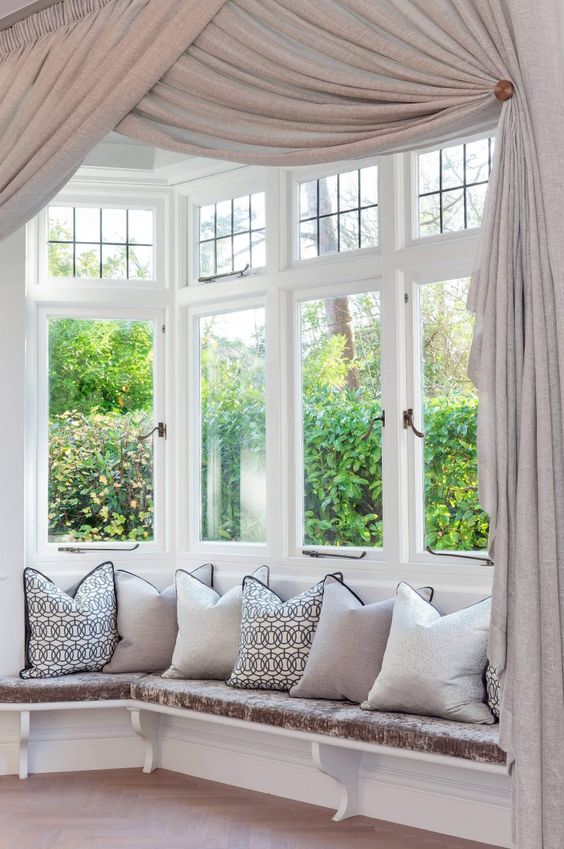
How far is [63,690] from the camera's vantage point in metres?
4.27

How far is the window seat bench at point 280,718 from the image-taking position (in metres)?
3.41

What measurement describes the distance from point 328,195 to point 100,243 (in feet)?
4.22

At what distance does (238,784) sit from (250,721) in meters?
0.59

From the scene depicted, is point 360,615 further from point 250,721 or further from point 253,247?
point 253,247

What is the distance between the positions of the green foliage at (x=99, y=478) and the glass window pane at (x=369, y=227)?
4.99 ft

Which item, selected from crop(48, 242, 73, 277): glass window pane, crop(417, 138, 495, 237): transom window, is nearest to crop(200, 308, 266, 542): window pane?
crop(48, 242, 73, 277): glass window pane

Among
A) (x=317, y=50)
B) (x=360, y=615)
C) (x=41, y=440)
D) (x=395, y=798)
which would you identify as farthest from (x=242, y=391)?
(x=317, y=50)

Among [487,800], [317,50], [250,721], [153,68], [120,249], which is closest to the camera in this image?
[317,50]

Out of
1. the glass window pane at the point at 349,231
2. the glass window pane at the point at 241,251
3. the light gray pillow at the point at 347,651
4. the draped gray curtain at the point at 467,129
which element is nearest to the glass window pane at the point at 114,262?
the glass window pane at the point at 241,251

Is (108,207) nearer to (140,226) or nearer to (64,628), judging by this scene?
(140,226)

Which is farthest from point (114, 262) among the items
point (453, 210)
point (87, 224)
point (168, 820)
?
point (168, 820)

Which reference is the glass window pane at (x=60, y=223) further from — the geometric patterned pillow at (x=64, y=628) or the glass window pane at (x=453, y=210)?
the glass window pane at (x=453, y=210)

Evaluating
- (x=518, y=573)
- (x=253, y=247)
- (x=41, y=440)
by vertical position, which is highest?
(x=253, y=247)

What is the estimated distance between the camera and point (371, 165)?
14.6 feet
